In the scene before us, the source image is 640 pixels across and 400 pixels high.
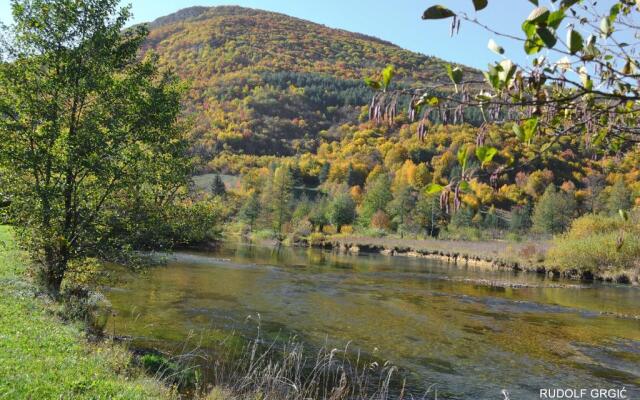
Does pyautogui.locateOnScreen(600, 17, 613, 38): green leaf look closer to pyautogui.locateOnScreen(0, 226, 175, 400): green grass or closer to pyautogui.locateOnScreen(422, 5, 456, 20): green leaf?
pyautogui.locateOnScreen(422, 5, 456, 20): green leaf

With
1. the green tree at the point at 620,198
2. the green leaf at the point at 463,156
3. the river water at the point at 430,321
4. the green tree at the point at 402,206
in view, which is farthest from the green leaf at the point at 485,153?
the green tree at the point at 620,198

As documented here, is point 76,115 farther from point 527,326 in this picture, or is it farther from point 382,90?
point 527,326

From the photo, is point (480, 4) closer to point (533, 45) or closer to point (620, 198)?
point (533, 45)

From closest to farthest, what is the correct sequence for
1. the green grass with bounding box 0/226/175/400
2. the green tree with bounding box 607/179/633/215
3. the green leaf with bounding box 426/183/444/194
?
1. the green leaf with bounding box 426/183/444/194
2. the green grass with bounding box 0/226/175/400
3. the green tree with bounding box 607/179/633/215

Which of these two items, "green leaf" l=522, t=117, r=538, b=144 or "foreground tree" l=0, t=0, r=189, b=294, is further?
"foreground tree" l=0, t=0, r=189, b=294

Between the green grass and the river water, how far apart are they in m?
3.21

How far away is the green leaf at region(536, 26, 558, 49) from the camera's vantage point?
2.41m

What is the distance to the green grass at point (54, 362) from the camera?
6.82m

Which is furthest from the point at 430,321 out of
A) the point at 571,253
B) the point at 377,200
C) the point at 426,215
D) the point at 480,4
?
the point at 377,200

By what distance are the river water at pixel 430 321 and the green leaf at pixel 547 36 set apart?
8962 mm

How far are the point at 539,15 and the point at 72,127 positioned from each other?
14843 mm

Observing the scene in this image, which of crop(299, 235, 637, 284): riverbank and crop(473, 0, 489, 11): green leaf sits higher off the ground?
crop(473, 0, 489, 11): green leaf

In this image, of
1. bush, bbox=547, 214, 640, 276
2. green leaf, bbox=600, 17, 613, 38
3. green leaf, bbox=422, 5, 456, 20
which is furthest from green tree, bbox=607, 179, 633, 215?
green leaf, bbox=422, 5, 456, 20

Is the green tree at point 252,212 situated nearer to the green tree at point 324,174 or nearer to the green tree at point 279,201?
the green tree at point 279,201
